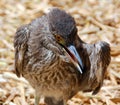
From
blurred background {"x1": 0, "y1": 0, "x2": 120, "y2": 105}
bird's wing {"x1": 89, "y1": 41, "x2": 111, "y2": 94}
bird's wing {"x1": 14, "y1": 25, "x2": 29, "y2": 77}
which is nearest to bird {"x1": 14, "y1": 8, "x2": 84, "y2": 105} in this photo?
bird's wing {"x1": 14, "y1": 25, "x2": 29, "y2": 77}

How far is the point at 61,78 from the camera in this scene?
11.2ft

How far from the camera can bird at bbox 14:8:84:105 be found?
3.07 metres

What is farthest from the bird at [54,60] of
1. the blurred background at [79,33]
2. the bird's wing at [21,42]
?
the blurred background at [79,33]

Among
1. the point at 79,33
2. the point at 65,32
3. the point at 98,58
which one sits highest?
the point at 65,32

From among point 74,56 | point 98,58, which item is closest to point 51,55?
point 74,56

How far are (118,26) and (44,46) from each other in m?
1.97

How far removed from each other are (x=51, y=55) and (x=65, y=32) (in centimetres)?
29

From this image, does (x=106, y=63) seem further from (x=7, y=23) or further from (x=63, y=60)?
(x=7, y=23)

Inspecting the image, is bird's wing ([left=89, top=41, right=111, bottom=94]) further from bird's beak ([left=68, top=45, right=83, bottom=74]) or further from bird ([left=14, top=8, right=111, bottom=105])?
bird's beak ([left=68, top=45, right=83, bottom=74])

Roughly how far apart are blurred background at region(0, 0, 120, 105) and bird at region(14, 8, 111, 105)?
409 mm

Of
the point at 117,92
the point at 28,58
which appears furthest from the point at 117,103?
the point at 28,58

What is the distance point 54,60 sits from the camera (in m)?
3.28

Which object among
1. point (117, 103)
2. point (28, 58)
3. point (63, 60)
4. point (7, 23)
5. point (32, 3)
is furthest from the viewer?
point (32, 3)

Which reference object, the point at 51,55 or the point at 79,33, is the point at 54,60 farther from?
the point at 79,33
